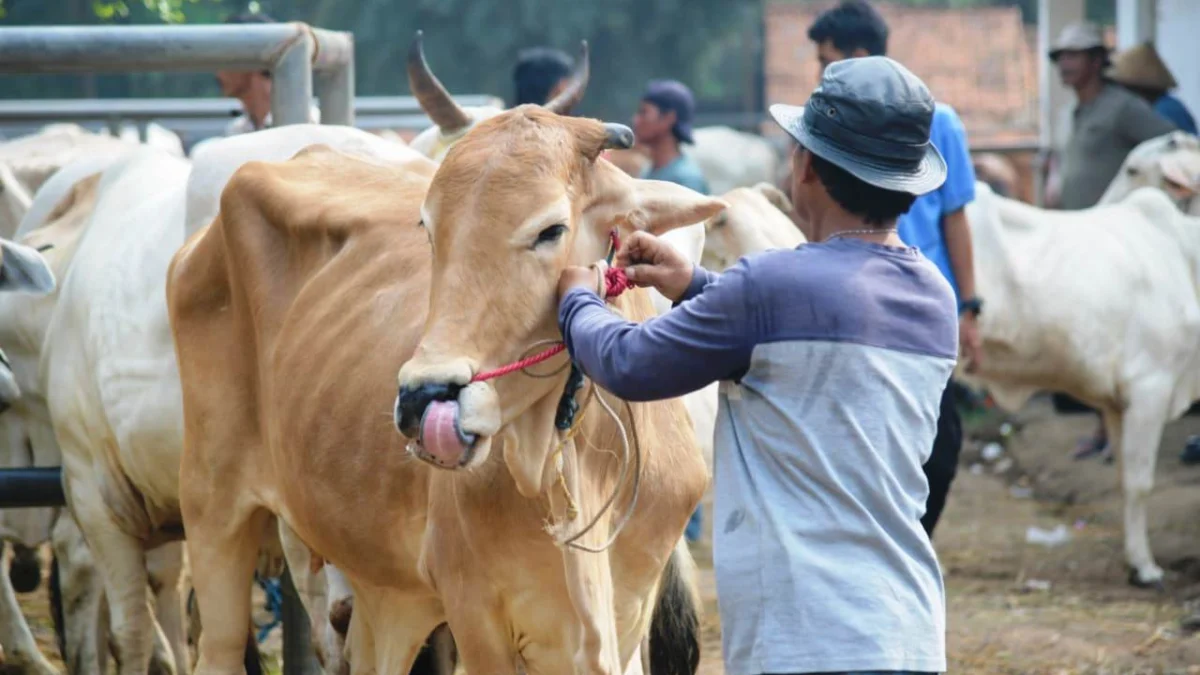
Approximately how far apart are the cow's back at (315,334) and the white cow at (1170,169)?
504 cm

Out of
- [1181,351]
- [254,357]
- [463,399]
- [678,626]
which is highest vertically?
[463,399]

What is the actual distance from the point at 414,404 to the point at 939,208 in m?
3.36

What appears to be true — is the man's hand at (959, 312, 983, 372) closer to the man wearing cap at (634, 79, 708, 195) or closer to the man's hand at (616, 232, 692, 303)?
the man wearing cap at (634, 79, 708, 195)

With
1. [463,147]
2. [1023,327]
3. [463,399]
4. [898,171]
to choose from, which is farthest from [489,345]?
[1023,327]

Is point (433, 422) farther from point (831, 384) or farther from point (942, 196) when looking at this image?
point (942, 196)

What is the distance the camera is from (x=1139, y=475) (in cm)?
773

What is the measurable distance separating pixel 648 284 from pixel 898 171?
48 cm

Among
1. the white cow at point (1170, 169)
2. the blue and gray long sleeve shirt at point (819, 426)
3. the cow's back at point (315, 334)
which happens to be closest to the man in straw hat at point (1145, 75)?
the white cow at point (1170, 169)

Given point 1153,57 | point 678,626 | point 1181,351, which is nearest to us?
point 678,626

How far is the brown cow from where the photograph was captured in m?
3.04

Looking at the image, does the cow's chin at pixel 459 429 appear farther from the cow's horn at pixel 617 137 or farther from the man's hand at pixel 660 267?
the cow's horn at pixel 617 137

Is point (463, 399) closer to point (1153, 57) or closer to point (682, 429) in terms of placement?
point (682, 429)

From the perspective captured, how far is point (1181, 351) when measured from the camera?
7953mm

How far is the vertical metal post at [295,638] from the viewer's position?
5324 mm
